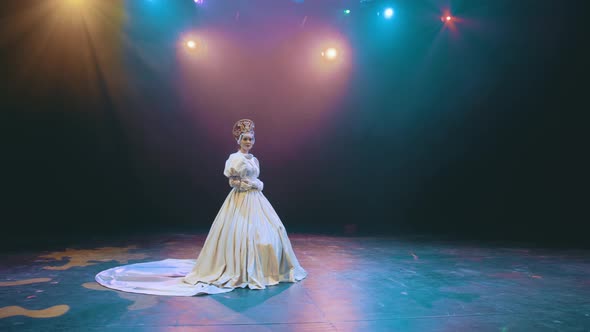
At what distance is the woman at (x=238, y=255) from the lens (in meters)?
3.08

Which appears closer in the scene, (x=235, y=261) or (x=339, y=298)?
(x=339, y=298)

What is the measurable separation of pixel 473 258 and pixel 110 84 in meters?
6.92

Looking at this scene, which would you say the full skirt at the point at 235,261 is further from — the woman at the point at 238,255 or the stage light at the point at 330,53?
the stage light at the point at 330,53

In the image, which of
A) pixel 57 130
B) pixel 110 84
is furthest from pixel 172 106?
pixel 57 130

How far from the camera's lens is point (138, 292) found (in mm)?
2865

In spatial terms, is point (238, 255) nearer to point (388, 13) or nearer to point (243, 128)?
point (243, 128)

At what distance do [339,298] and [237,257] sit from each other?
90cm

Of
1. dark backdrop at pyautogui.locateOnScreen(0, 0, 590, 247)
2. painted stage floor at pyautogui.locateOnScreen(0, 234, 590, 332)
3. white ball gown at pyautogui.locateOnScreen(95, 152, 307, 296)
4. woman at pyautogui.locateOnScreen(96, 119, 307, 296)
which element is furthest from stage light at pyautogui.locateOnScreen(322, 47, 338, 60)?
white ball gown at pyautogui.locateOnScreen(95, 152, 307, 296)

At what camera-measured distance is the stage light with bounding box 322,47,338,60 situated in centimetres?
771

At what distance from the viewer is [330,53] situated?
774 centimetres

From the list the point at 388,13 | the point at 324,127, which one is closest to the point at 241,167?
the point at 388,13

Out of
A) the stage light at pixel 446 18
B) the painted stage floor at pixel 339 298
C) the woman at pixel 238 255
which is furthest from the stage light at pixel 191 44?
the stage light at pixel 446 18

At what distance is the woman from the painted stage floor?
136 millimetres

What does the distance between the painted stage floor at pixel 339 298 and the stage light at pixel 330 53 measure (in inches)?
176
